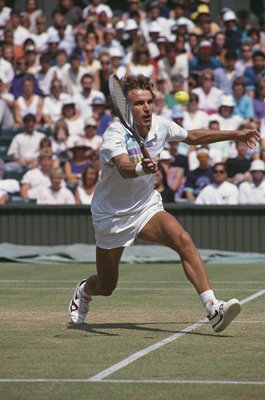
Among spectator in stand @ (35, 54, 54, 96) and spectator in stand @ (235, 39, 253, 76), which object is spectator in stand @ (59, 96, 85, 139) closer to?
spectator in stand @ (35, 54, 54, 96)

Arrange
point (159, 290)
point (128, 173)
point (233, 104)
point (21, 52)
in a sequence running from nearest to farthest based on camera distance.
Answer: point (128, 173) → point (159, 290) → point (233, 104) → point (21, 52)

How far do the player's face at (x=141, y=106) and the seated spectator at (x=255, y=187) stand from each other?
8122mm

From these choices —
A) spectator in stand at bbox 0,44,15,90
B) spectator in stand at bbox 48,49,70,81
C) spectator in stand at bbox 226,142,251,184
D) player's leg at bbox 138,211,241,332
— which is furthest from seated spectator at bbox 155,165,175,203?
player's leg at bbox 138,211,241,332

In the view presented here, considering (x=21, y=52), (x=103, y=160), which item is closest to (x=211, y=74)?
(x=21, y=52)

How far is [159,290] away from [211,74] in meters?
7.52

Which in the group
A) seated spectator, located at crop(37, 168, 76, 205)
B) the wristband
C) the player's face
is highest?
the player's face

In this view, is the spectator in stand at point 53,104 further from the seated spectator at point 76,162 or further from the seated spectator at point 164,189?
the seated spectator at point 164,189

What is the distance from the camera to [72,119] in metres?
19.0

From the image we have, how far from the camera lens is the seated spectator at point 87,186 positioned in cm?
1666

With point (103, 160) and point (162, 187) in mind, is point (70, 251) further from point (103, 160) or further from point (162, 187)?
point (103, 160)

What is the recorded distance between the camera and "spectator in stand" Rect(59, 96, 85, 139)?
18.8 metres

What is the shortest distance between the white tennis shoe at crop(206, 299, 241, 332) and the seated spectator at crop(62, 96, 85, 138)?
427 inches

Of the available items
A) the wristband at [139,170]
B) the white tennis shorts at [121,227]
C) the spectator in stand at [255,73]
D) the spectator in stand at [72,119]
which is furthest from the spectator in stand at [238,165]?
the wristband at [139,170]

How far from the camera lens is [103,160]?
331 inches
